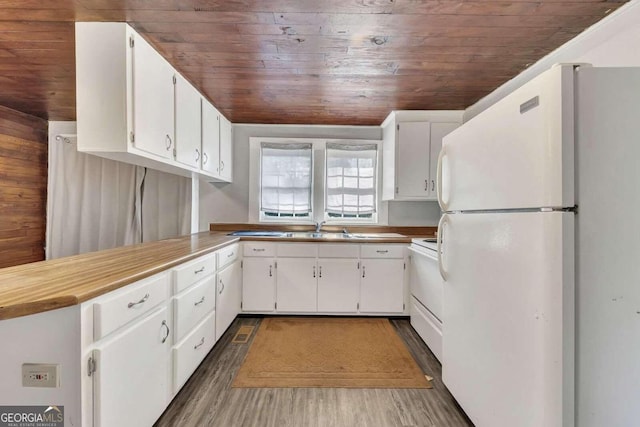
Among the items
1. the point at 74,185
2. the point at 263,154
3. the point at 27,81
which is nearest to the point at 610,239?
the point at 263,154

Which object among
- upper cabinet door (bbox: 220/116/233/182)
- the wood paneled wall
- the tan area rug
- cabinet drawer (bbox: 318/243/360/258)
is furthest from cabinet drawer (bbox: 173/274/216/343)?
the wood paneled wall

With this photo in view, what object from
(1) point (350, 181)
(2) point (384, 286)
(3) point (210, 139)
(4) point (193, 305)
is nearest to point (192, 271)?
(4) point (193, 305)

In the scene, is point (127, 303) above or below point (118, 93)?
below

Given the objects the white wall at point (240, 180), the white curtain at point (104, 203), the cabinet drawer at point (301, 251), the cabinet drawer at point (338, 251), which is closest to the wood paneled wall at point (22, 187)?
the white curtain at point (104, 203)

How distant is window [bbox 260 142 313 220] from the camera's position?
344 cm

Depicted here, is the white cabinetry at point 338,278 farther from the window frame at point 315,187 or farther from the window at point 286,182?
the window at point 286,182

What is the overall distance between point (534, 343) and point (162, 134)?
2.19 m

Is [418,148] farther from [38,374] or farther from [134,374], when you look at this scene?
[38,374]

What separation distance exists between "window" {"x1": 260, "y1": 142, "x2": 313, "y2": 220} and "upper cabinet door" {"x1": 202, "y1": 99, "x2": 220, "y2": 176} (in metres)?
0.64

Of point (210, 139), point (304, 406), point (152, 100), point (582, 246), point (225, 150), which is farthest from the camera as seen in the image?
point (225, 150)

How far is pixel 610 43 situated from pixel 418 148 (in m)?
1.56

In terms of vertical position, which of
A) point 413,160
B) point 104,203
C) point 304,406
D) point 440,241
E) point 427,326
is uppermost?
point 413,160

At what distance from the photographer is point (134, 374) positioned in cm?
124

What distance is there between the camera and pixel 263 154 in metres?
3.44
